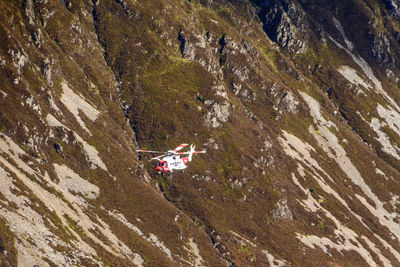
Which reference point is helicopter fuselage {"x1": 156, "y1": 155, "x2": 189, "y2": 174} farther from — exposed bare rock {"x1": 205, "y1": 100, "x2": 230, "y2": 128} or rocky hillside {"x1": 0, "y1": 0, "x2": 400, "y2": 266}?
exposed bare rock {"x1": 205, "y1": 100, "x2": 230, "y2": 128}

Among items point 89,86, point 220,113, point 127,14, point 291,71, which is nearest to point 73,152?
point 89,86

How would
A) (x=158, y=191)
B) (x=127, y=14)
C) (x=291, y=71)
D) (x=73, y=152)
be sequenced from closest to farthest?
(x=73, y=152)
(x=158, y=191)
(x=127, y=14)
(x=291, y=71)

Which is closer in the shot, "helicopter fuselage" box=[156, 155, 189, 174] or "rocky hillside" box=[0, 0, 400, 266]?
"helicopter fuselage" box=[156, 155, 189, 174]

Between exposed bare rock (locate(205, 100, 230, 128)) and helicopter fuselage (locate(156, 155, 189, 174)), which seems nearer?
helicopter fuselage (locate(156, 155, 189, 174))

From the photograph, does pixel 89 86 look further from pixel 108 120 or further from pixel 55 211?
pixel 55 211

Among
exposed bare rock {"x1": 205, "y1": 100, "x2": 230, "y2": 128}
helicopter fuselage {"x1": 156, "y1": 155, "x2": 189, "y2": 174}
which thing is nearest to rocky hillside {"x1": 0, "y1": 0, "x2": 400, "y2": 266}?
exposed bare rock {"x1": 205, "y1": 100, "x2": 230, "y2": 128}

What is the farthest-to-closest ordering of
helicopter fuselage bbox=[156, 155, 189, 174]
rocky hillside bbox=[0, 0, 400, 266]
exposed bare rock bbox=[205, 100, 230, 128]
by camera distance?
exposed bare rock bbox=[205, 100, 230, 128] < rocky hillside bbox=[0, 0, 400, 266] < helicopter fuselage bbox=[156, 155, 189, 174]

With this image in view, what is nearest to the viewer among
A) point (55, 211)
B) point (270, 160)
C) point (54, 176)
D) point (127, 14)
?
point (55, 211)

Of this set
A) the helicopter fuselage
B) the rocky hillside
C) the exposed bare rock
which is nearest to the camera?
the helicopter fuselage

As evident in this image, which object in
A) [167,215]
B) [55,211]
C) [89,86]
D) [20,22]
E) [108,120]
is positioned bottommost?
[167,215]

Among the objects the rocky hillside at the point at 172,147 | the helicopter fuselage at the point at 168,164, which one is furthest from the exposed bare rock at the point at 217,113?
the helicopter fuselage at the point at 168,164
